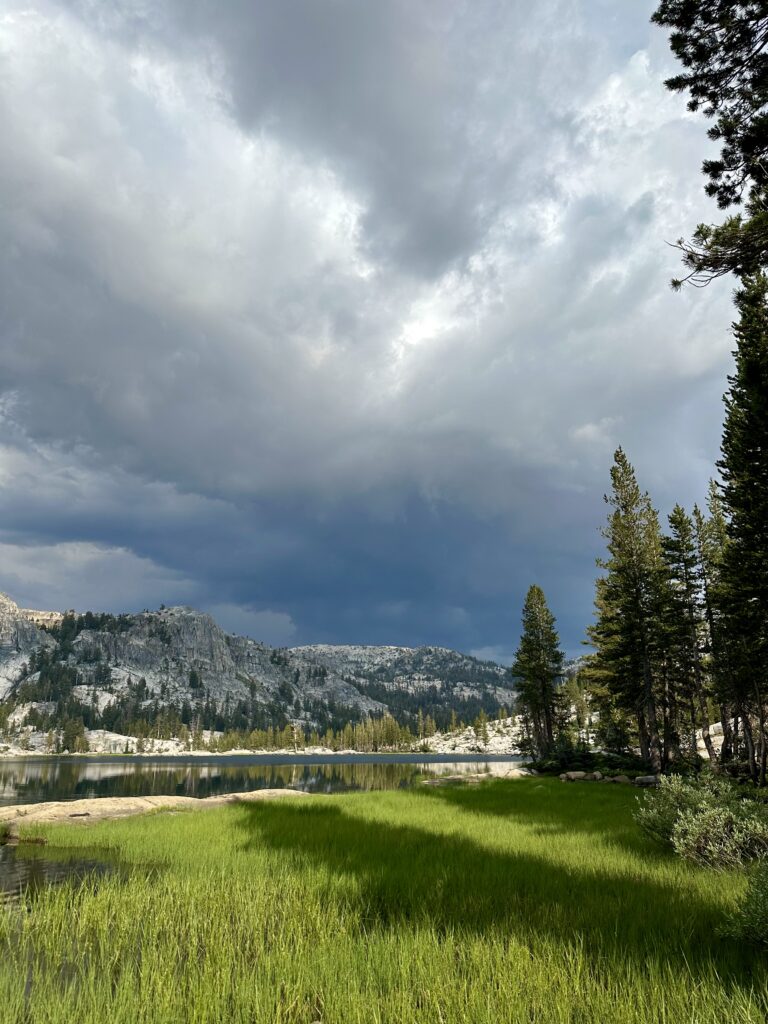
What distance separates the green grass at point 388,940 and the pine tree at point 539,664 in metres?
51.2

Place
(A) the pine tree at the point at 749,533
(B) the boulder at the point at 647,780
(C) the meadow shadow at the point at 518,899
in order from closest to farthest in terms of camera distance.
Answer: (C) the meadow shadow at the point at 518,899 < (A) the pine tree at the point at 749,533 < (B) the boulder at the point at 647,780

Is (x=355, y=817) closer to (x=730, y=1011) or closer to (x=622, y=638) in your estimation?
(x=730, y=1011)

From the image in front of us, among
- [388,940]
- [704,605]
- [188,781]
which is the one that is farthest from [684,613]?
[188,781]

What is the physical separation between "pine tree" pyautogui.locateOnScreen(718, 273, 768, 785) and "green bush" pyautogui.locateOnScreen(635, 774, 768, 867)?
21.0 meters

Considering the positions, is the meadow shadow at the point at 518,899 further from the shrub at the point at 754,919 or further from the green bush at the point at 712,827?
the green bush at the point at 712,827

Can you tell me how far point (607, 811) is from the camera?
22828 mm

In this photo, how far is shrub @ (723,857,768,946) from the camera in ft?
21.0

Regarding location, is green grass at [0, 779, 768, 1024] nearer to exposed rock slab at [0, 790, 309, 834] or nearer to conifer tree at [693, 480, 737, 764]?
exposed rock slab at [0, 790, 309, 834]

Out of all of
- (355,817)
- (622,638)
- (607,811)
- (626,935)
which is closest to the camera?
(626,935)

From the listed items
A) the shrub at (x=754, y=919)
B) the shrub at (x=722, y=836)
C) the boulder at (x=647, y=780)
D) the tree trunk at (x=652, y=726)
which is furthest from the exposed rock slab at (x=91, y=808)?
the tree trunk at (x=652, y=726)

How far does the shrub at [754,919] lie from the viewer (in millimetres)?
6406

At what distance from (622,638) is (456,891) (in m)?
39.6

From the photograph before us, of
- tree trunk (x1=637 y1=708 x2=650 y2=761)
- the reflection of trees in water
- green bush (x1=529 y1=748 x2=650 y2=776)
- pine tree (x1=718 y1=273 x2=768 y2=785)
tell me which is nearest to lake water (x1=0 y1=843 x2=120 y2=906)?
the reflection of trees in water

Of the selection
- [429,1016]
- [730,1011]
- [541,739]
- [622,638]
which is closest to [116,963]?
[429,1016]
